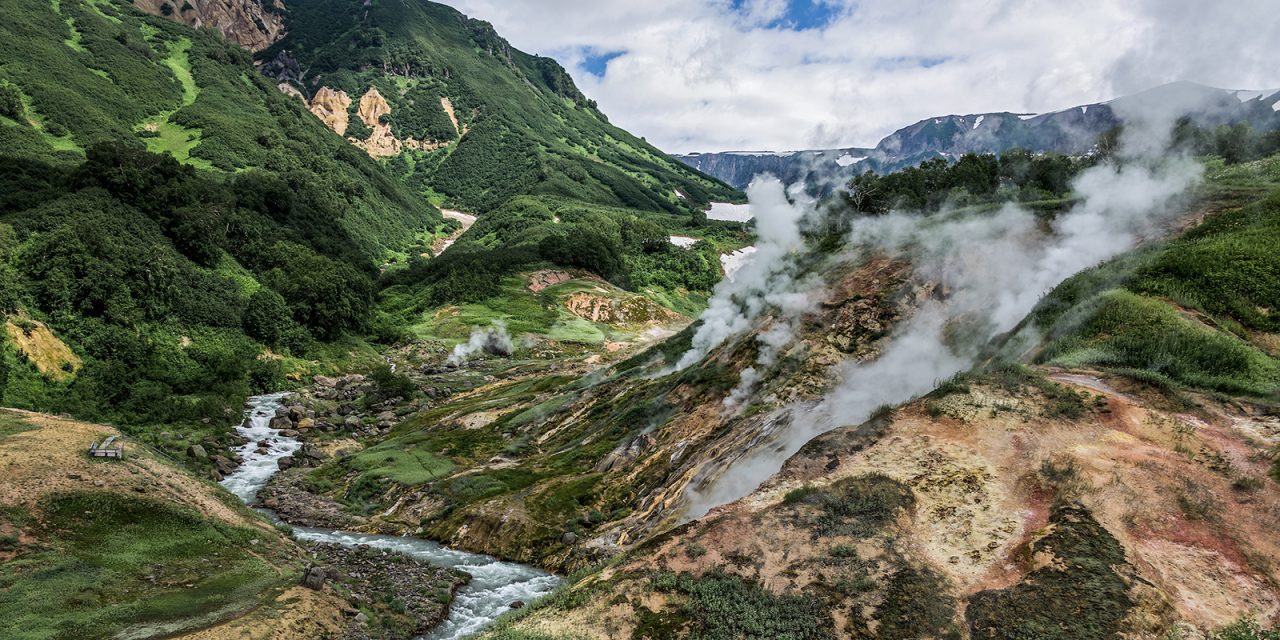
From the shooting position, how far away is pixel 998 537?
40.3ft

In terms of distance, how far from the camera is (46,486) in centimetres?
1883

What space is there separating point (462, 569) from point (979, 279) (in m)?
24.6

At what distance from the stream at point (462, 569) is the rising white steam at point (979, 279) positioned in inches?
274

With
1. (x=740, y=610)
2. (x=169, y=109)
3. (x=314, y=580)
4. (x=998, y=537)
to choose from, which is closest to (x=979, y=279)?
(x=998, y=537)

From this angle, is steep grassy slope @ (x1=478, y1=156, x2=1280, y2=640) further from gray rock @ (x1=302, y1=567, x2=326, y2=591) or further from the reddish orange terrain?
gray rock @ (x1=302, y1=567, x2=326, y2=591)

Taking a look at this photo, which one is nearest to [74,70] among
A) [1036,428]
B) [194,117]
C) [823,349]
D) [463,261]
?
[194,117]

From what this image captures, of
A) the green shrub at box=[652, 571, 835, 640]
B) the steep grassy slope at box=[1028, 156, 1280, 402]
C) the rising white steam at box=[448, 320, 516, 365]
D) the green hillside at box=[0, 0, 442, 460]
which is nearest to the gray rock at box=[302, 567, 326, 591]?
the green shrub at box=[652, 571, 835, 640]

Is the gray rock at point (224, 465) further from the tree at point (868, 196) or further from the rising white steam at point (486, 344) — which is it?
the tree at point (868, 196)

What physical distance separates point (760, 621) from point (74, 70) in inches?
5625

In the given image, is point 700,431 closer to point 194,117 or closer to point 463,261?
point 463,261

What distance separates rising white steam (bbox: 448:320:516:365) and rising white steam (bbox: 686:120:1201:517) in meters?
53.8

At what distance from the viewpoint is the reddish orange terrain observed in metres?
10.3

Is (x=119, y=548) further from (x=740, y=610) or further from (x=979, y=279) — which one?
(x=979, y=279)

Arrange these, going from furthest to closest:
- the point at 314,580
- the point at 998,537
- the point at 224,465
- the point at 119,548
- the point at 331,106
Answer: the point at 331,106 < the point at 224,465 < the point at 314,580 < the point at 119,548 < the point at 998,537
